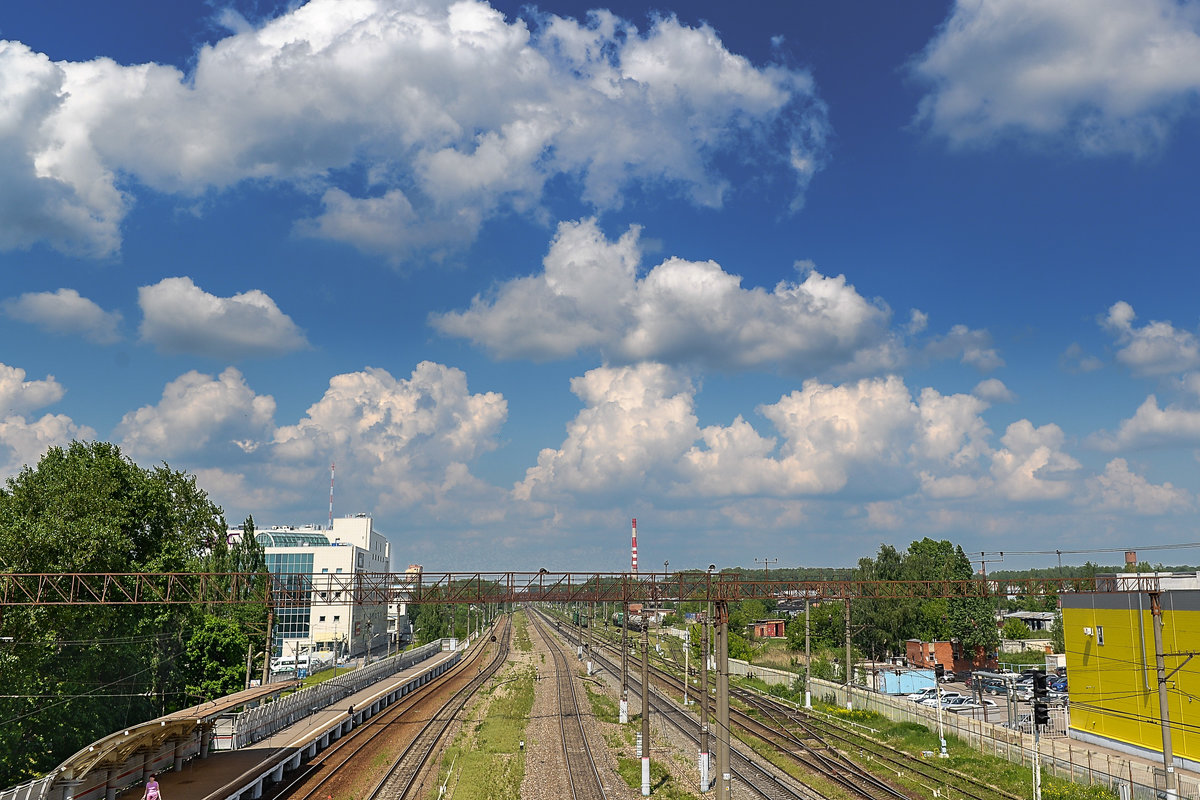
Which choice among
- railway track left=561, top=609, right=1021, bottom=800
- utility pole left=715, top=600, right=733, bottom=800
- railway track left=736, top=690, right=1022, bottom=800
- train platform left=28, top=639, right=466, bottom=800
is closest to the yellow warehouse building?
railway track left=736, top=690, right=1022, bottom=800

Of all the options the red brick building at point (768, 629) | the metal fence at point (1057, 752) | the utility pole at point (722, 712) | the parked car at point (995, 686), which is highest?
the utility pole at point (722, 712)

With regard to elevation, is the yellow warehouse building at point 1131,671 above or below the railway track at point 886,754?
above

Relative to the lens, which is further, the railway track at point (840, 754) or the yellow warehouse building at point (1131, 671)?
the yellow warehouse building at point (1131, 671)

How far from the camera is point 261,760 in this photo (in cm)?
3509

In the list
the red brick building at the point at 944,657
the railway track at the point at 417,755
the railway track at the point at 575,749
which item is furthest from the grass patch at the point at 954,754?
the red brick building at the point at 944,657

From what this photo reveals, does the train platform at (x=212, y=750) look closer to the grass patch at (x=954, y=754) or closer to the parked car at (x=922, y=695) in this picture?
the grass patch at (x=954, y=754)

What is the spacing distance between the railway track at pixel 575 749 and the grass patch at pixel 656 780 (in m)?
1.35

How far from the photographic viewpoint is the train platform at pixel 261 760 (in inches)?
1176

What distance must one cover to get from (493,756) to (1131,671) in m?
35.2

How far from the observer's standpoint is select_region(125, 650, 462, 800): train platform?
2987 cm

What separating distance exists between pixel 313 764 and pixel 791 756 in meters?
24.0

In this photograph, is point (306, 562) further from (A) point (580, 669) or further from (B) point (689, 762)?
(B) point (689, 762)

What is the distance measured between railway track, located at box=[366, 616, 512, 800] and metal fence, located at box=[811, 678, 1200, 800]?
28878 millimetres

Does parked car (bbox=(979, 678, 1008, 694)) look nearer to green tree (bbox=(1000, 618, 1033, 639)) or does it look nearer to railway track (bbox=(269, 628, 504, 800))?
green tree (bbox=(1000, 618, 1033, 639))
